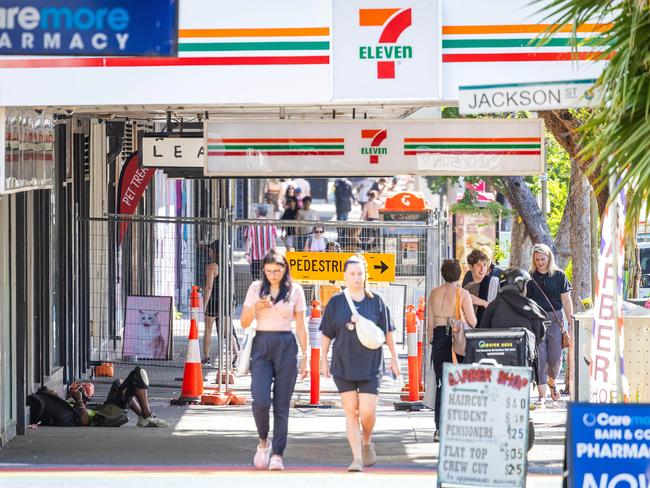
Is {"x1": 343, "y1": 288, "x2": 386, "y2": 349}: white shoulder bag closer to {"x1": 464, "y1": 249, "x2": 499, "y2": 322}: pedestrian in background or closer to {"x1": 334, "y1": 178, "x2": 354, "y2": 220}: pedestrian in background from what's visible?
{"x1": 464, "y1": 249, "x2": 499, "y2": 322}: pedestrian in background

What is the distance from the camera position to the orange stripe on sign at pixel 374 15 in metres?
10.5

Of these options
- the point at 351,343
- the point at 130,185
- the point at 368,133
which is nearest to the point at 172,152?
the point at 368,133

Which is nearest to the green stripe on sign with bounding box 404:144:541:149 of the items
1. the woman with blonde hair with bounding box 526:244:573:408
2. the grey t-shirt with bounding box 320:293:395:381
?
the grey t-shirt with bounding box 320:293:395:381

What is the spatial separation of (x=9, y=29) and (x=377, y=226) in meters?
7.94

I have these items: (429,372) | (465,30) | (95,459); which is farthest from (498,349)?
(95,459)

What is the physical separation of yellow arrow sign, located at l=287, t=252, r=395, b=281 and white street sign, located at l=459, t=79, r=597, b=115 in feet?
18.8

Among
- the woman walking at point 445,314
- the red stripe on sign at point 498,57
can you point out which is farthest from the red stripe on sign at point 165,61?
the woman walking at point 445,314

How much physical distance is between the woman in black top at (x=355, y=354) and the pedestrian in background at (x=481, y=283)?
3984 millimetres

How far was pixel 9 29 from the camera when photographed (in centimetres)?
746

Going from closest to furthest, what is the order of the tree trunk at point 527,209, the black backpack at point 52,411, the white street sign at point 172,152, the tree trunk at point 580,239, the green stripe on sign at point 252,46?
the green stripe on sign at point 252,46 → the black backpack at point 52,411 → the white street sign at point 172,152 → the tree trunk at point 580,239 → the tree trunk at point 527,209

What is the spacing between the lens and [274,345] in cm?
1046

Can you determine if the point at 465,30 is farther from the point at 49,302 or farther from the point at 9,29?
the point at 49,302

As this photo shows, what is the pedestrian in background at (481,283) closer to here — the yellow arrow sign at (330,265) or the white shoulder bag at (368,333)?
the yellow arrow sign at (330,265)

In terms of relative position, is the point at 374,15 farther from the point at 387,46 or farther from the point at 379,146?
the point at 379,146
